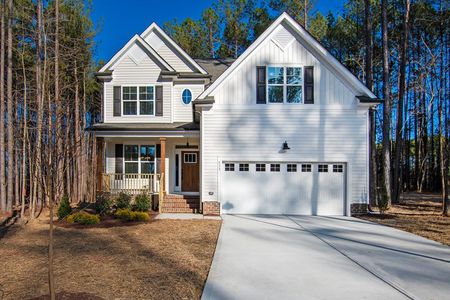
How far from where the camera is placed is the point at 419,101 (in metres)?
26.7

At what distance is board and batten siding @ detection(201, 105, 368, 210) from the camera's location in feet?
39.0

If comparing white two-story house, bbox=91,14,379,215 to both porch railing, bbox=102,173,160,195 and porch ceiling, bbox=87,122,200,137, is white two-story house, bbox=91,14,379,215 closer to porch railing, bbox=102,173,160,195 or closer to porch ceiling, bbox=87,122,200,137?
porch railing, bbox=102,173,160,195

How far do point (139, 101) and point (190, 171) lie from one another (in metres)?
3.98

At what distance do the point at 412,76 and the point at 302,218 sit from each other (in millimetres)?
18324

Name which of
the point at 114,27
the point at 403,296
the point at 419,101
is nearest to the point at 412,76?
the point at 419,101

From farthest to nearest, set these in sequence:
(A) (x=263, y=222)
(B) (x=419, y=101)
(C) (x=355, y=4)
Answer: (B) (x=419, y=101) → (C) (x=355, y=4) → (A) (x=263, y=222)

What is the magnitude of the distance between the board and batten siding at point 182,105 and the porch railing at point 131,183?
9.84 feet

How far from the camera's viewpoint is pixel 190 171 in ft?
47.3

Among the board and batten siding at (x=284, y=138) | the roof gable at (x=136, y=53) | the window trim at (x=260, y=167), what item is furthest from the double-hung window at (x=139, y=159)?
the window trim at (x=260, y=167)

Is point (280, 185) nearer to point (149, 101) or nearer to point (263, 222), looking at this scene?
point (263, 222)

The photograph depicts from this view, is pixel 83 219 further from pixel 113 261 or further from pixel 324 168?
pixel 324 168

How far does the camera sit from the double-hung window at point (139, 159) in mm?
13953

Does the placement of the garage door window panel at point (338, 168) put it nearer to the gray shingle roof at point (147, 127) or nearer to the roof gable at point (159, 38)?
the gray shingle roof at point (147, 127)

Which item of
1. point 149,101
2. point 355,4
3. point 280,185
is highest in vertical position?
point 355,4
